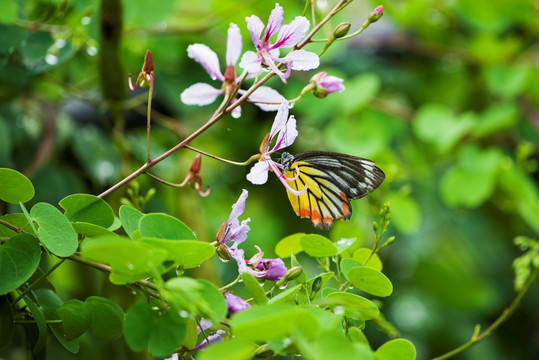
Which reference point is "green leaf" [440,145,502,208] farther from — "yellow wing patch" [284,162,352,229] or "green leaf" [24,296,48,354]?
"green leaf" [24,296,48,354]

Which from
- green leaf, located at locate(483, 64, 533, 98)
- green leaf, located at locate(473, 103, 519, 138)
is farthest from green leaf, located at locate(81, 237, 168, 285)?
green leaf, located at locate(483, 64, 533, 98)

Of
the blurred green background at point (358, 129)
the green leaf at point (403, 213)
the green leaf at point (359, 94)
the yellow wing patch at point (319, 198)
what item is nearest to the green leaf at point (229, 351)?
the yellow wing patch at point (319, 198)

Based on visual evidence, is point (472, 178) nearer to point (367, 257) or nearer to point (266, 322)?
point (367, 257)

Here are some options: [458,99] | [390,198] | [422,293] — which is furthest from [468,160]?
[422,293]

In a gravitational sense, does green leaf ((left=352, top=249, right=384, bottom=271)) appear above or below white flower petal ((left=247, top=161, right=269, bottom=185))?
below

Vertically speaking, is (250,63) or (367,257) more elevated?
(250,63)

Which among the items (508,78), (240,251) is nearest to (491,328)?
(240,251)

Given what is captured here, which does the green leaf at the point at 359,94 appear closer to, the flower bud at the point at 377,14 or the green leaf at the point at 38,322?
A: the flower bud at the point at 377,14
